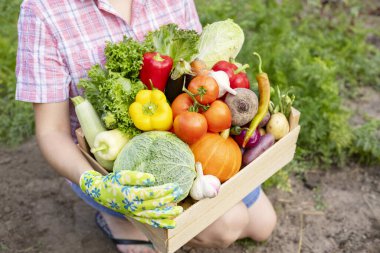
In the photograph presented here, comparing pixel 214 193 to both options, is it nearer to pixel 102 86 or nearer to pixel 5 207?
pixel 102 86

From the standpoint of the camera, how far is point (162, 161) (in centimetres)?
137

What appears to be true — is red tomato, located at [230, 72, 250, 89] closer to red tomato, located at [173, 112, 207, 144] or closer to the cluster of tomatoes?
the cluster of tomatoes

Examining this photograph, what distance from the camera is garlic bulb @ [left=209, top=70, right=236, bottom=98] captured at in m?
1.47

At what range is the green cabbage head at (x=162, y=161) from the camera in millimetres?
1354

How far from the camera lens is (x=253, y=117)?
5.02 ft

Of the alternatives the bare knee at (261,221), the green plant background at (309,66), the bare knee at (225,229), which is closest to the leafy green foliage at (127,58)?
the bare knee at (225,229)

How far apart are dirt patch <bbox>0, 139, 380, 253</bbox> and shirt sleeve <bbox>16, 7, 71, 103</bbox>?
2.88ft

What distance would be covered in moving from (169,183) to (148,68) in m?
0.41

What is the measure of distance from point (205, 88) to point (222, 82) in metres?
0.09

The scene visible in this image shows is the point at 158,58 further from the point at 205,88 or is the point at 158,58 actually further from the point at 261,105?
the point at 261,105

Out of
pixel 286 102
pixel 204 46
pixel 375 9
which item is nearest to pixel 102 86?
pixel 204 46

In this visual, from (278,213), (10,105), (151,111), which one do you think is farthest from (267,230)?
(10,105)

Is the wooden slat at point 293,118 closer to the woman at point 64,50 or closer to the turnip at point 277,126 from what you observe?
the turnip at point 277,126

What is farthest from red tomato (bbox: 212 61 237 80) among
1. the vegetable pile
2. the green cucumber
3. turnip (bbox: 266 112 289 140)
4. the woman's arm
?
the woman's arm
